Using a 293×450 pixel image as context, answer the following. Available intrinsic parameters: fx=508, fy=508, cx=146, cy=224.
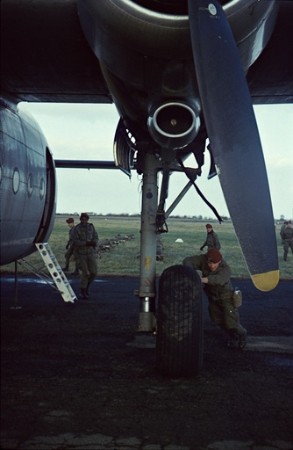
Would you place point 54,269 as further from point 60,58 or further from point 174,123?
point 174,123

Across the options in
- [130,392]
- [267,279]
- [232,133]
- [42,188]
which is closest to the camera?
[267,279]

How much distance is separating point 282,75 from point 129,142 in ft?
5.81

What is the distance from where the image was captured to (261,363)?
6.27 m

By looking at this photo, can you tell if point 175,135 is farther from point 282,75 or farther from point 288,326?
point 288,326

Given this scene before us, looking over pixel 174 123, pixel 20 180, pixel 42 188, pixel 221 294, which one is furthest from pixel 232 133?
pixel 42 188

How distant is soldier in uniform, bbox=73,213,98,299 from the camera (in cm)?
1184

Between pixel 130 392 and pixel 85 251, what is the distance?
7.47 meters

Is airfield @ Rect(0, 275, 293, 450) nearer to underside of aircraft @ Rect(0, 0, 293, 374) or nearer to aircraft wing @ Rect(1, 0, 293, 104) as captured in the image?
underside of aircraft @ Rect(0, 0, 293, 374)

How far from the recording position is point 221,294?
24.0 ft

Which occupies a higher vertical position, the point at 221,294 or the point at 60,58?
the point at 60,58

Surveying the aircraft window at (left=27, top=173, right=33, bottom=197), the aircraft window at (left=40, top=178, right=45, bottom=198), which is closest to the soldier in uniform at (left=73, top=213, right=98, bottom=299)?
the aircraft window at (left=40, top=178, right=45, bottom=198)

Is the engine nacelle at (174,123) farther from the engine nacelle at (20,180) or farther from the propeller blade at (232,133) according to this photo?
the engine nacelle at (20,180)

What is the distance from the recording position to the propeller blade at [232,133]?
3.47 m

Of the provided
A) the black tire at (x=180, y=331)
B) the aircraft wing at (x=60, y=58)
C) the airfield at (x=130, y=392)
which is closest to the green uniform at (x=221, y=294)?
the airfield at (x=130, y=392)
